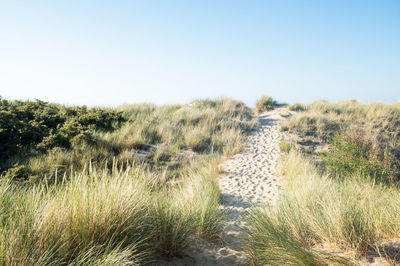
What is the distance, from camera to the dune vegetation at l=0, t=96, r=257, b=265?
2.34 meters

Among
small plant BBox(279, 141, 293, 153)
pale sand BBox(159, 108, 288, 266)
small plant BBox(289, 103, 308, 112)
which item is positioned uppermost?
small plant BBox(289, 103, 308, 112)

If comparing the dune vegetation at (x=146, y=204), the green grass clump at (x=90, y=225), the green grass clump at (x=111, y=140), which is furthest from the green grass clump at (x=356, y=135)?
the green grass clump at (x=90, y=225)

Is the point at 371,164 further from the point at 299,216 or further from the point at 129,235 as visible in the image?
the point at 129,235

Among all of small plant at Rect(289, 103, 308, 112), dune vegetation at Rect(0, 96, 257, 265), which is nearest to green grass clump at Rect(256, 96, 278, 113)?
small plant at Rect(289, 103, 308, 112)

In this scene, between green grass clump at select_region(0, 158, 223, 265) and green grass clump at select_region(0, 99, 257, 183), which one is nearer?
green grass clump at select_region(0, 158, 223, 265)

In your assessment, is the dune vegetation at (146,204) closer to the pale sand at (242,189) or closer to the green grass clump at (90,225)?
the green grass clump at (90,225)

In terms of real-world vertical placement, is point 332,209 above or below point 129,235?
above

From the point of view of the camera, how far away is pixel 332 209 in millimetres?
3385

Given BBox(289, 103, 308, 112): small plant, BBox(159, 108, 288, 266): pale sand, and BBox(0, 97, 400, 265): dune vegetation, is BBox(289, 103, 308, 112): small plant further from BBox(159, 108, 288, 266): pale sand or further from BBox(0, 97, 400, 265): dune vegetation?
BBox(0, 97, 400, 265): dune vegetation

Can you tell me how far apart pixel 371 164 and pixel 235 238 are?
5.63 meters

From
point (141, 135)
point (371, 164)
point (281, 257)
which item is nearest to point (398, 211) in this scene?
point (281, 257)

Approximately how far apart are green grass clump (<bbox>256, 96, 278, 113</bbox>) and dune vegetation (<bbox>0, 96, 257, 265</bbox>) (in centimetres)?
396

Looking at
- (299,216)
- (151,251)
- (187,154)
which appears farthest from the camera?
(187,154)

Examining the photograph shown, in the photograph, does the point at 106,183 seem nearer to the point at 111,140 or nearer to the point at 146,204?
the point at 146,204
